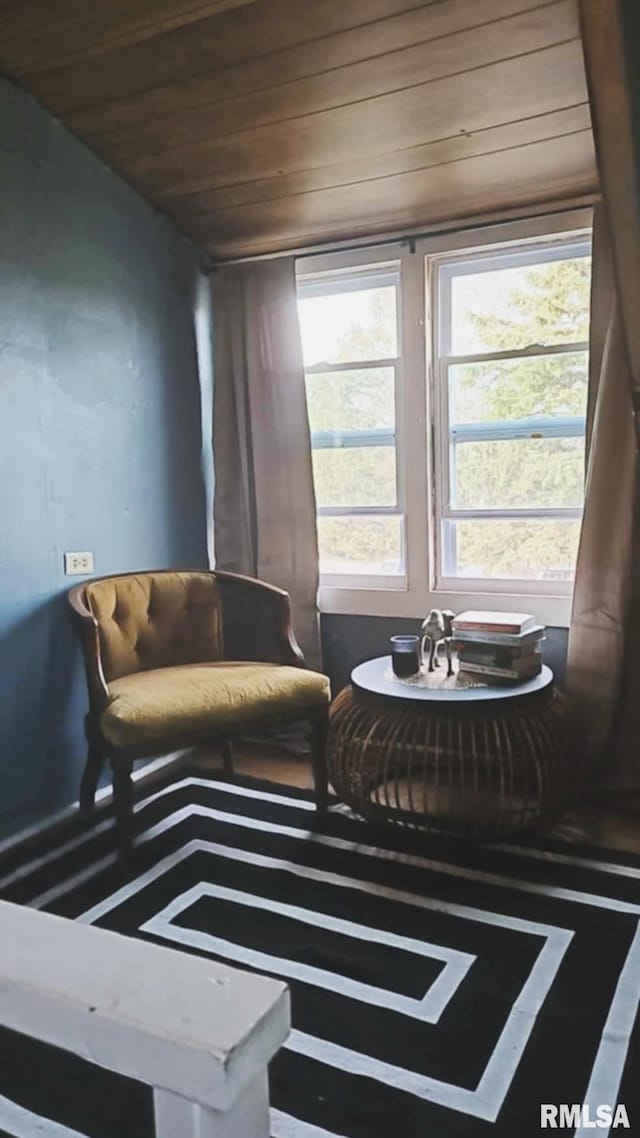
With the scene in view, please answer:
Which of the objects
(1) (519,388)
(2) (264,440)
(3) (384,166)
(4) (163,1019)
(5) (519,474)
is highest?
(3) (384,166)

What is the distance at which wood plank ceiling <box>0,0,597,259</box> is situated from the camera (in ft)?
6.98

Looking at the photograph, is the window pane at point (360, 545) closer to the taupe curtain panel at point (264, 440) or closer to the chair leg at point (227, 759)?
Answer: the taupe curtain panel at point (264, 440)

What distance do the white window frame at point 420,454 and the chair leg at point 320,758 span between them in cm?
72

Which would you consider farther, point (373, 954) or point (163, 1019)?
point (373, 954)

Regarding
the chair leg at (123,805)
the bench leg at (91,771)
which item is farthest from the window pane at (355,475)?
the chair leg at (123,805)

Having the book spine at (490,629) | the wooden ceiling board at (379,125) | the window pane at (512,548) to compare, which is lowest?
the book spine at (490,629)

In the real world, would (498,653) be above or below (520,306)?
below

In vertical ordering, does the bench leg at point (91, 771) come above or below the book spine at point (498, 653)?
below

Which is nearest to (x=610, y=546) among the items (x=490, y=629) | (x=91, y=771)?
(x=490, y=629)

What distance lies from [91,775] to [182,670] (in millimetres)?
448

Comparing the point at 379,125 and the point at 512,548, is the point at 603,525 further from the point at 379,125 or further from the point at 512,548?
the point at 379,125

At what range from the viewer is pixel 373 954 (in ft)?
6.12

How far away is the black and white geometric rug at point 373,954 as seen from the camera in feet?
4.71

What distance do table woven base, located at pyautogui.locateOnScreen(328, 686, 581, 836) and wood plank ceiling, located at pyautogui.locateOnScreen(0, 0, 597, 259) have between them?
1732 mm
